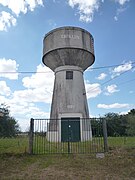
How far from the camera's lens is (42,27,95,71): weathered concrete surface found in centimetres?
1766

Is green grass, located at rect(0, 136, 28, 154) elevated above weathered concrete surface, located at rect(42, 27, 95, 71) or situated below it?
below

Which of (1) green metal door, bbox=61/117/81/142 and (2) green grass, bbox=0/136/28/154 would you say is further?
(1) green metal door, bbox=61/117/81/142

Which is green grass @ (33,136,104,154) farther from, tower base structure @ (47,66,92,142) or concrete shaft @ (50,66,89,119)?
concrete shaft @ (50,66,89,119)

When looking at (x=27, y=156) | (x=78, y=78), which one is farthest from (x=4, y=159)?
(x=78, y=78)

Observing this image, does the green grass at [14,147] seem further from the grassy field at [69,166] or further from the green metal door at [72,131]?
the green metal door at [72,131]

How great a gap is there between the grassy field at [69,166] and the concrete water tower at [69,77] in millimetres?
6856

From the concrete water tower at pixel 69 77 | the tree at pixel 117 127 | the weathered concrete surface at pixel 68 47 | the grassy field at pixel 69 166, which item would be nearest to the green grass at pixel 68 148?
the grassy field at pixel 69 166

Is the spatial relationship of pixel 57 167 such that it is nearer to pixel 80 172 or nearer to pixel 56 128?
pixel 80 172

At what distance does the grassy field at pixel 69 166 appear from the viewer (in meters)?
6.74

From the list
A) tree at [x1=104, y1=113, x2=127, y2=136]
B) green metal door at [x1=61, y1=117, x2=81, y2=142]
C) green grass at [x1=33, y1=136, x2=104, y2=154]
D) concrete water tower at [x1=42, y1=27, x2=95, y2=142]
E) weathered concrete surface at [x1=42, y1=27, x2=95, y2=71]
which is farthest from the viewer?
tree at [x1=104, y1=113, x2=127, y2=136]

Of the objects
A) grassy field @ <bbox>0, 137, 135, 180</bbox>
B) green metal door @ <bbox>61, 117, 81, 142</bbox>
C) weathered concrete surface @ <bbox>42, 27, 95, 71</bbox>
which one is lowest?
grassy field @ <bbox>0, 137, 135, 180</bbox>

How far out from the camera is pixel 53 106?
18.5 metres

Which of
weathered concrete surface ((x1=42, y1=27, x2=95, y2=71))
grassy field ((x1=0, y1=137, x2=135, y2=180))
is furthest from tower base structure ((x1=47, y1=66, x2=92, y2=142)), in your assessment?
grassy field ((x1=0, y1=137, x2=135, y2=180))

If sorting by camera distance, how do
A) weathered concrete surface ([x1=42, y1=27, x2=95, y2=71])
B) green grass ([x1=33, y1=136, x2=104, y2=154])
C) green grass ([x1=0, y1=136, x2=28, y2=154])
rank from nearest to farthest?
1. green grass ([x1=33, y1=136, x2=104, y2=154])
2. green grass ([x1=0, y1=136, x2=28, y2=154])
3. weathered concrete surface ([x1=42, y1=27, x2=95, y2=71])
